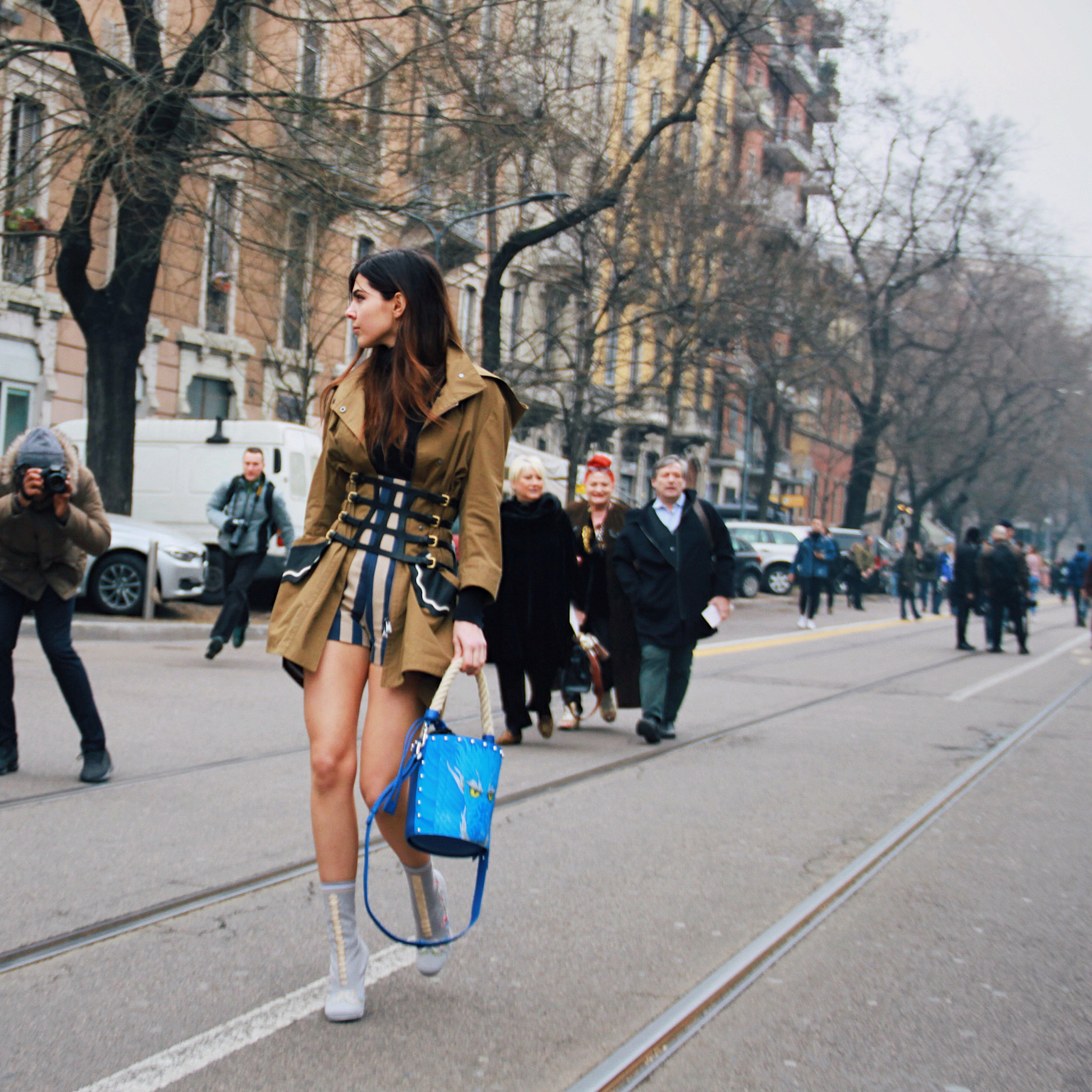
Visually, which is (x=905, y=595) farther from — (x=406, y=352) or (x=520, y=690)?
(x=406, y=352)

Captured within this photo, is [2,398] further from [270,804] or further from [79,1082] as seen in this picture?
[79,1082]

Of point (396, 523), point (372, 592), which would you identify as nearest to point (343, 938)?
point (372, 592)

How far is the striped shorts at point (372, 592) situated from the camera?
11.0 ft

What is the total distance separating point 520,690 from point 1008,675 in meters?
8.74

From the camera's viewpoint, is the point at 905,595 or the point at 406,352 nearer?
the point at 406,352

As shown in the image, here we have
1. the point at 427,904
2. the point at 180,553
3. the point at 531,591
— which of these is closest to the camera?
the point at 427,904

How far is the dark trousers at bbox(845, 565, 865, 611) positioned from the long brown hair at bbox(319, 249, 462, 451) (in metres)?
28.5

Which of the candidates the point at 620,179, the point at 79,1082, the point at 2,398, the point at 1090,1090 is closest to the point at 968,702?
the point at 1090,1090

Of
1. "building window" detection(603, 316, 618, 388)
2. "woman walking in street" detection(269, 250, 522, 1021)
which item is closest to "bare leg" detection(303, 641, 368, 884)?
"woman walking in street" detection(269, 250, 522, 1021)

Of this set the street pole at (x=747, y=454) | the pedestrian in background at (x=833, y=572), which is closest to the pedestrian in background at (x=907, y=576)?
the pedestrian in background at (x=833, y=572)

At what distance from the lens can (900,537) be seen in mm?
62531

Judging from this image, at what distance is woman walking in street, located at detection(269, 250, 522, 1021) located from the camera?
3348 mm

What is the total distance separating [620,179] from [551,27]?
3.63 metres

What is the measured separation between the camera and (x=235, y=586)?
470 inches
